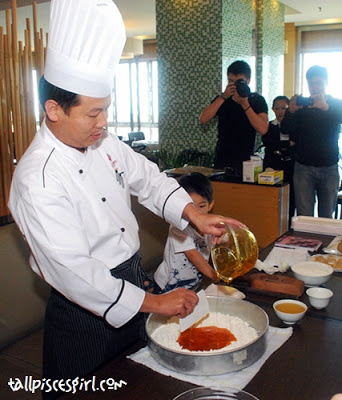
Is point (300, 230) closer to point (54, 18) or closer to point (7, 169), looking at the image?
point (54, 18)

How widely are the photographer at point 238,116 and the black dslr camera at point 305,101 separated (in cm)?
25

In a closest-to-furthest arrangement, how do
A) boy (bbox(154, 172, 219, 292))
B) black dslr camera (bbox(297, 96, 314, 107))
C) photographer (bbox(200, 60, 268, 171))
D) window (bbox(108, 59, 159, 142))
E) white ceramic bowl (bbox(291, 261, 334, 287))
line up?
white ceramic bowl (bbox(291, 261, 334, 287)), boy (bbox(154, 172, 219, 292)), black dslr camera (bbox(297, 96, 314, 107)), photographer (bbox(200, 60, 268, 171)), window (bbox(108, 59, 159, 142))

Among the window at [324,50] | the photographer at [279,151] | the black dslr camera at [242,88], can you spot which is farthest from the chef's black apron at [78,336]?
the window at [324,50]

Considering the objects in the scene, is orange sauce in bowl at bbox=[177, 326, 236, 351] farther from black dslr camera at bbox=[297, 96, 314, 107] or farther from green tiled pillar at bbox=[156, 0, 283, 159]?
green tiled pillar at bbox=[156, 0, 283, 159]

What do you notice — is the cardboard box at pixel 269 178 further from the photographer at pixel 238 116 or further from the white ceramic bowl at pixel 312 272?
the white ceramic bowl at pixel 312 272

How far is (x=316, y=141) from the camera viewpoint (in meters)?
3.04

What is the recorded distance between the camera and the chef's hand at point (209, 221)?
1165 mm

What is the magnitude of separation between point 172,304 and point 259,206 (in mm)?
2009

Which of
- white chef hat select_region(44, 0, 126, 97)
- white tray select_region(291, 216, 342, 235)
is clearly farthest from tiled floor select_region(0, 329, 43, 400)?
white tray select_region(291, 216, 342, 235)

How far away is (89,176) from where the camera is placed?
45.1 inches

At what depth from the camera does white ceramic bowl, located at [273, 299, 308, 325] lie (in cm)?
112

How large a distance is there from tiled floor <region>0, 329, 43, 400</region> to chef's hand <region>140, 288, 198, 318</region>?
2.50ft

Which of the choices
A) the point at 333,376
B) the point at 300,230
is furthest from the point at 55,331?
the point at 300,230

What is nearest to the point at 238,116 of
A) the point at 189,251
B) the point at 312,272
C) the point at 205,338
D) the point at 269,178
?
the point at 269,178
